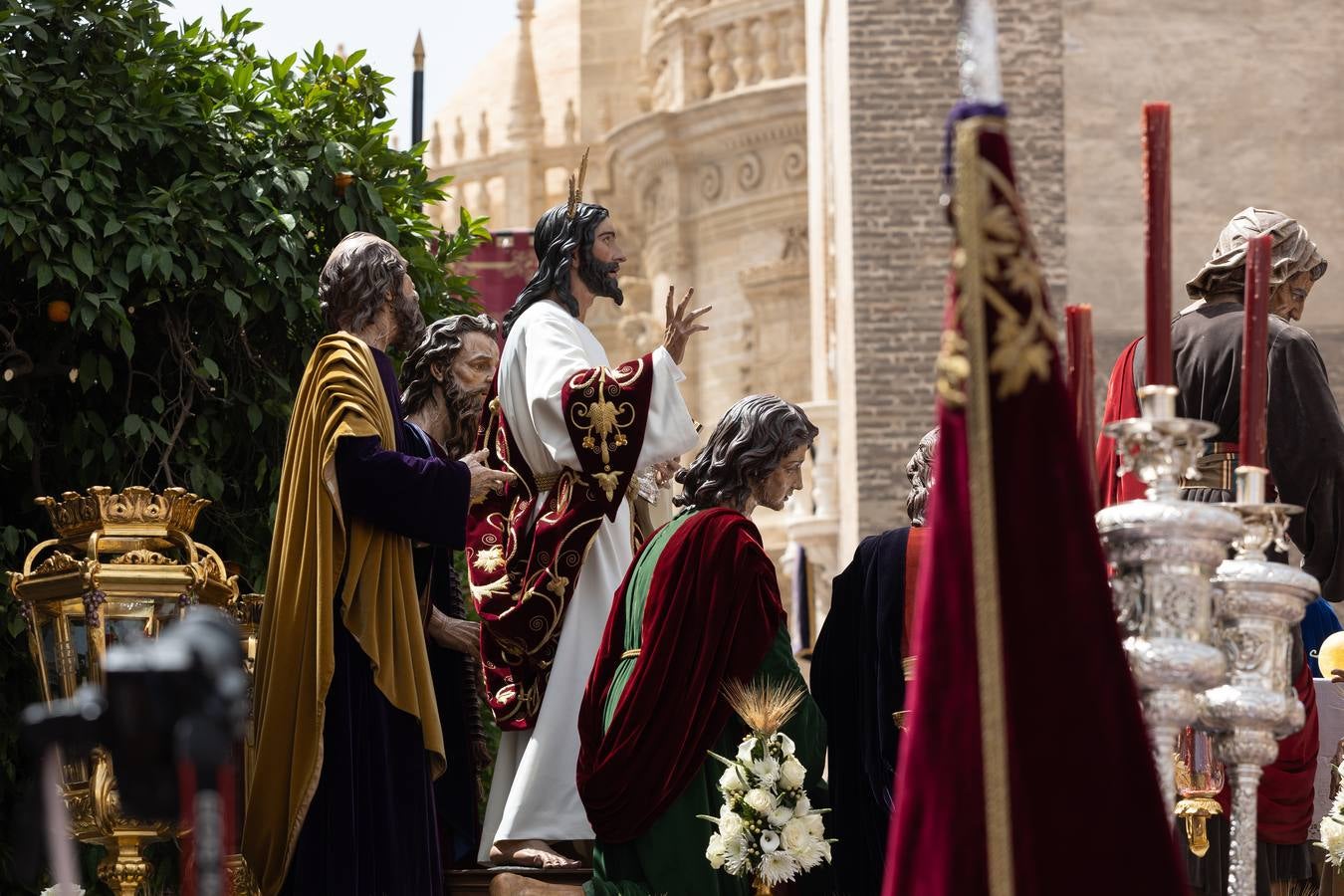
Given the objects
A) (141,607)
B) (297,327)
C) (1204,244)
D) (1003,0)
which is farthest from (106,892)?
(1003,0)

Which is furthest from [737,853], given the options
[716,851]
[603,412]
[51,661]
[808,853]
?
[51,661]

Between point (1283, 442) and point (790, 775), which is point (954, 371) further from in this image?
point (1283, 442)

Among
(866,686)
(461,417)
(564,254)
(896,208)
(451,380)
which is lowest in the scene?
(866,686)

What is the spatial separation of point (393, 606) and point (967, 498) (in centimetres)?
316

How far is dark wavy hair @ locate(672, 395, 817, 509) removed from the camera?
22.2ft

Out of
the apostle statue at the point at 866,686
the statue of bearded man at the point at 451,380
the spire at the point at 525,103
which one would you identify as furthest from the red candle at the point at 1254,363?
the spire at the point at 525,103

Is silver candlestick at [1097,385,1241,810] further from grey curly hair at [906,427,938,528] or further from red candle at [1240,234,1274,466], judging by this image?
grey curly hair at [906,427,938,528]

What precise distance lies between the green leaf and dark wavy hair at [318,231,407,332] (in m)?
1.89

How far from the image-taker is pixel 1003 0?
58.9 feet

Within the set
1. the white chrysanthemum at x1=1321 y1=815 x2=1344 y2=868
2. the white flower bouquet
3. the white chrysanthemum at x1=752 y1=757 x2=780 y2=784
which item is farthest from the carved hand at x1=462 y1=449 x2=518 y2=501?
the white chrysanthemum at x1=1321 y1=815 x2=1344 y2=868

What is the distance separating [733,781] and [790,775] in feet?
0.51

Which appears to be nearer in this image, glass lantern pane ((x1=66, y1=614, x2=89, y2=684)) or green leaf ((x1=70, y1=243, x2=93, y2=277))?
glass lantern pane ((x1=66, y1=614, x2=89, y2=684))

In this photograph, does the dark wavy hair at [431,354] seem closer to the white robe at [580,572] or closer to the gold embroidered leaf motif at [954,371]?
the white robe at [580,572]

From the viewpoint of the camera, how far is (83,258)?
820cm
